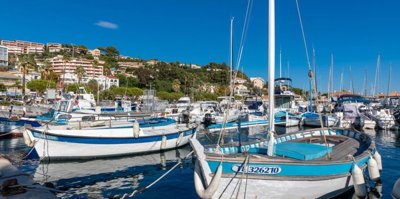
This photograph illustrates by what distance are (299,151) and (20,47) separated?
656 feet

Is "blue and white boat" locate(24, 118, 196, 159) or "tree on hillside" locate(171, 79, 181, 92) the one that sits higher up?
"tree on hillside" locate(171, 79, 181, 92)

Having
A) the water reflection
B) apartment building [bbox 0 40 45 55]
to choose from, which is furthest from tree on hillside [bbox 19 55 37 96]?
apartment building [bbox 0 40 45 55]

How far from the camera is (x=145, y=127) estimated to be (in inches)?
876

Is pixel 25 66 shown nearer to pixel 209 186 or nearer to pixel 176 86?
pixel 176 86

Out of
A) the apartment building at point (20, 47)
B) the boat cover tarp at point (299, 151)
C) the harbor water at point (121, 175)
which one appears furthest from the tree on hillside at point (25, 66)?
the apartment building at point (20, 47)

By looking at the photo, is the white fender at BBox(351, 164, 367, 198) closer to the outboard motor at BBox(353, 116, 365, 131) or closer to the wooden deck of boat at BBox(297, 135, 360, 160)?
the wooden deck of boat at BBox(297, 135, 360, 160)

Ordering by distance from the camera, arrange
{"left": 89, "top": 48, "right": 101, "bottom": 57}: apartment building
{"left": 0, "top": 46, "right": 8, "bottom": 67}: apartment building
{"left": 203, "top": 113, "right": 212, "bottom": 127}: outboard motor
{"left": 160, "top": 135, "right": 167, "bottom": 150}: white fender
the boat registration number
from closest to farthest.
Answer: the boat registration number < {"left": 160, "top": 135, "right": 167, "bottom": 150}: white fender < {"left": 203, "top": 113, "right": 212, "bottom": 127}: outboard motor < {"left": 0, "top": 46, "right": 8, "bottom": 67}: apartment building < {"left": 89, "top": 48, "right": 101, "bottom": 57}: apartment building

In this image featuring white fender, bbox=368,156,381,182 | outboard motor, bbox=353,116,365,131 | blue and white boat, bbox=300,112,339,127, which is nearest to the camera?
white fender, bbox=368,156,381,182

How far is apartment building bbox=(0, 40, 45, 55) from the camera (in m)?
168

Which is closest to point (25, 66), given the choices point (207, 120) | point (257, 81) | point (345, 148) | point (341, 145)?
point (207, 120)

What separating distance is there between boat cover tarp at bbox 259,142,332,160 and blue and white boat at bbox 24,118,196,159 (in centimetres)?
990

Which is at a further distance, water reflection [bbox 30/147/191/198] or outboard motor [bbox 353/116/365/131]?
outboard motor [bbox 353/116/365/131]

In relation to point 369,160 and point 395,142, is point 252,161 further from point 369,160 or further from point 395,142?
point 395,142

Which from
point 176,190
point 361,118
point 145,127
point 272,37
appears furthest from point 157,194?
point 361,118
